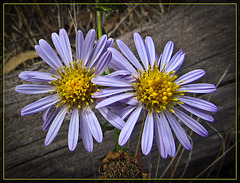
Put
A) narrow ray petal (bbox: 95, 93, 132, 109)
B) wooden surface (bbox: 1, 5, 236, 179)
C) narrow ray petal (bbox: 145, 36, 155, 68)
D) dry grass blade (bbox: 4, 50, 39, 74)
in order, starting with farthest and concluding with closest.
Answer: dry grass blade (bbox: 4, 50, 39, 74)
wooden surface (bbox: 1, 5, 236, 179)
narrow ray petal (bbox: 145, 36, 155, 68)
narrow ray petal (bbox: 95, 93, 132, 109)

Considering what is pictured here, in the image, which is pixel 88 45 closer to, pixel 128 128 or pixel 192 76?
pixel 128 128

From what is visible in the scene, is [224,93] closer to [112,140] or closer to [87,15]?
[112,140]

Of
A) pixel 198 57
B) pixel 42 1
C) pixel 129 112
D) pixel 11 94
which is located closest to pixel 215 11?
pixel 198 57

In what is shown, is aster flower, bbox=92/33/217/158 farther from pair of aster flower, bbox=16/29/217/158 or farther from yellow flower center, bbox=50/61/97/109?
yellow flower center, bbox=50/61/97/109

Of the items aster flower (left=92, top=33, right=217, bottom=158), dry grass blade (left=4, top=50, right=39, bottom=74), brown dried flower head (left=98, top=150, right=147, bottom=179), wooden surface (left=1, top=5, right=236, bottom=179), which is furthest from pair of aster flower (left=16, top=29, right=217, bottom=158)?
dry grass blade (left=4, top=50, right=39, bottom=74)

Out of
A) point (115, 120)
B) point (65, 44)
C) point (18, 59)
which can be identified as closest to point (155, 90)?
point (115, 120)

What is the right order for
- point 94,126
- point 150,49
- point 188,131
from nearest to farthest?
point 94,126 < point 150,49 < point 188,131

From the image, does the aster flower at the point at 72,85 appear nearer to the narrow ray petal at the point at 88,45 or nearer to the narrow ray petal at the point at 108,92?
the narrow ray petal at the point at 88,45
